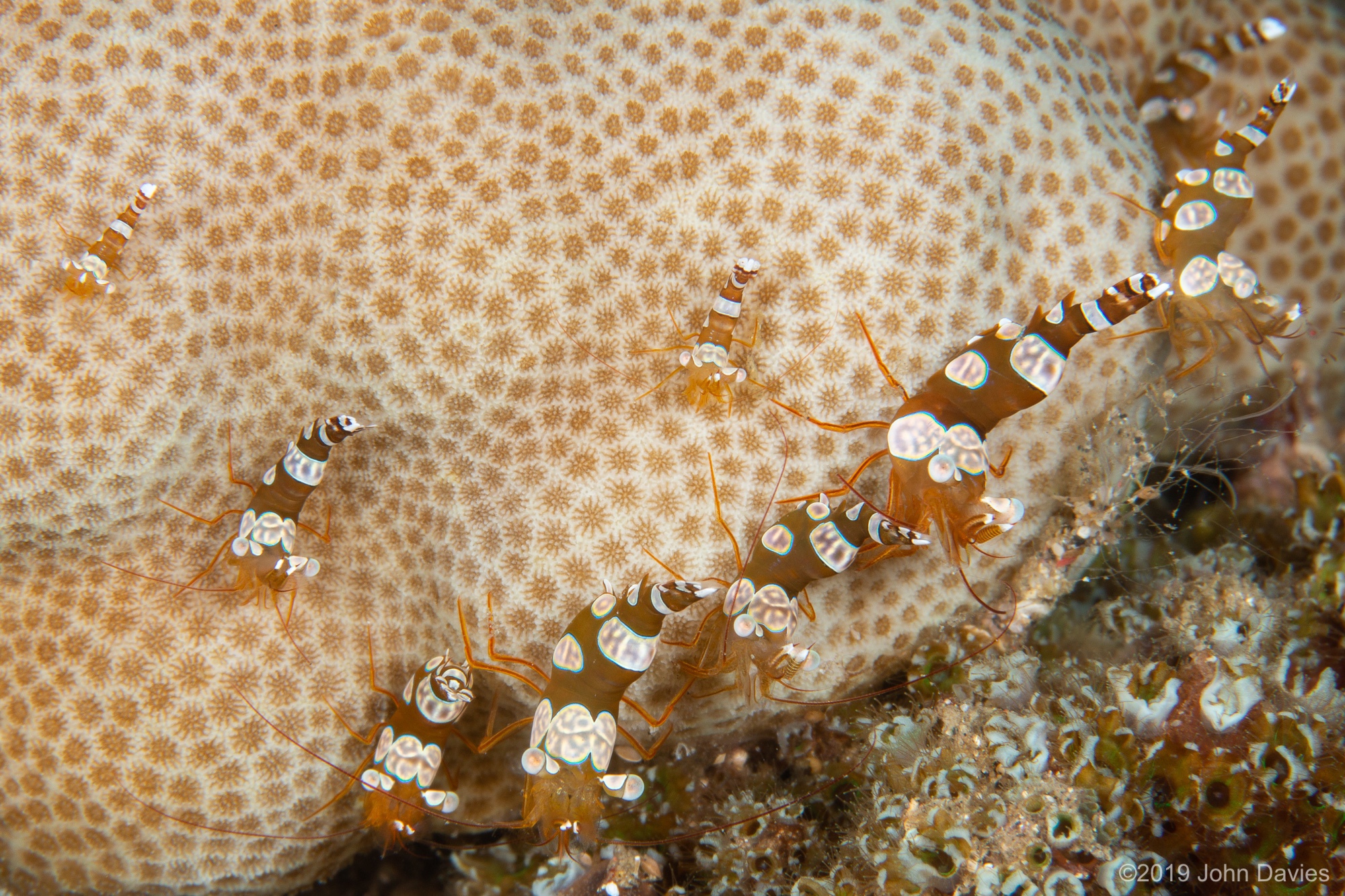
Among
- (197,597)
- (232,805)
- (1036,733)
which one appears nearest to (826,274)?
(1036,733)

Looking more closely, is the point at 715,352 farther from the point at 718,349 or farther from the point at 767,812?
the point at 767,812

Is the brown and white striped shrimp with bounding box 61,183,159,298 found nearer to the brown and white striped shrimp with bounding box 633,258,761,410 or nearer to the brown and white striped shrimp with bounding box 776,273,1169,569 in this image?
the brown and white striped shrimp with bounding box 633,258,761,410

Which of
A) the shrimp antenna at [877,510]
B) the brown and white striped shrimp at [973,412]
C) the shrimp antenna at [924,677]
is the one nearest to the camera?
the shrimp antenna at [877,510]

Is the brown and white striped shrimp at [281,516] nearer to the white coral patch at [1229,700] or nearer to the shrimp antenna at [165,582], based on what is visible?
the shrimp antenna at [165,582]

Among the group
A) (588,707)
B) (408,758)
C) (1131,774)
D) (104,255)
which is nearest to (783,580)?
(588,707)

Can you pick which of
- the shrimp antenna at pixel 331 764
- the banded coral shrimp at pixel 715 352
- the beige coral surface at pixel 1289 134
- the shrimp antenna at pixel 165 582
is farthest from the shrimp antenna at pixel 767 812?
the beige coral surface at pixel 1289 134
